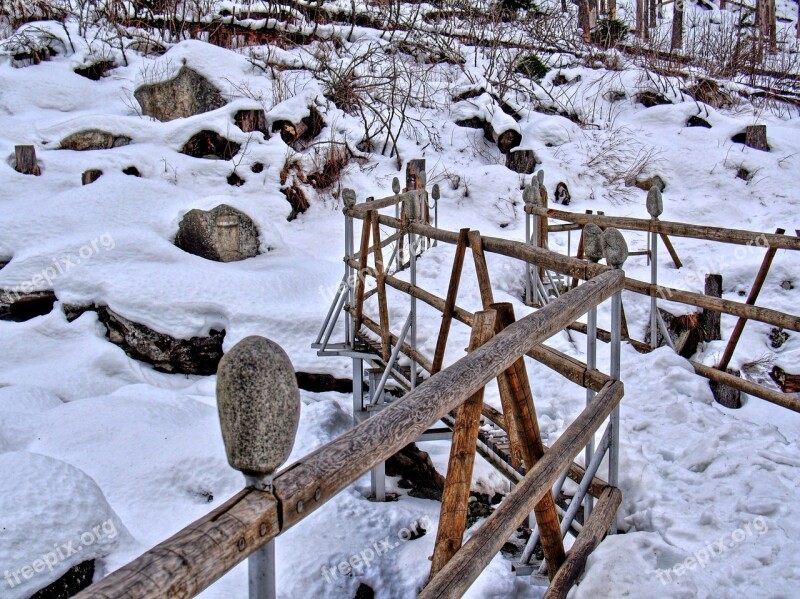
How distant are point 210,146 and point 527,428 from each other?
29.6ft

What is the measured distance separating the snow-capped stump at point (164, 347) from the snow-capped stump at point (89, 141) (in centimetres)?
379

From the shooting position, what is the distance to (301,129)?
34.7 feet

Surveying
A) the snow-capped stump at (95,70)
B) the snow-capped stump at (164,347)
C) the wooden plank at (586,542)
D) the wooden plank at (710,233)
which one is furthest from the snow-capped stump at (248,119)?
the wooden plank at (586,542)

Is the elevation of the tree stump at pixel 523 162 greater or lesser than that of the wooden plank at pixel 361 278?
greater

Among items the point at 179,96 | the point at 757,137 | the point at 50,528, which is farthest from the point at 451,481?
the point at 757,137

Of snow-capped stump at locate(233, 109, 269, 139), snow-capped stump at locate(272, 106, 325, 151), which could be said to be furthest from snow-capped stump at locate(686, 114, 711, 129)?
snow-capped stump at locate(233, 109, 269, 139)

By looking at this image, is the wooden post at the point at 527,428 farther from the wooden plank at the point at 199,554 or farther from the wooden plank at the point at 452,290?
the wooden plank at the point at 452,290

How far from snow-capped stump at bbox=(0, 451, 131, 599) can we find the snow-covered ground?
0.04ft

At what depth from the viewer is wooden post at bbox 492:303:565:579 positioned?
190 cm

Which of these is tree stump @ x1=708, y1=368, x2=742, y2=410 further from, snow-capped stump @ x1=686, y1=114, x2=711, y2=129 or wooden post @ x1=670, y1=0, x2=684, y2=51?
wooden post @ x1=670, y1=0, x2=684, y2=51

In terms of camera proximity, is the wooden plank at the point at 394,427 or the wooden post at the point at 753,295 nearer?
the wooden plank at the point at 394,427

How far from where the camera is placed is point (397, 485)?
16.6ft

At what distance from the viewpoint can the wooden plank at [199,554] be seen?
75 centimetres

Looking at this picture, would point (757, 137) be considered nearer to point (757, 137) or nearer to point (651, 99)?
point (757, 137)
